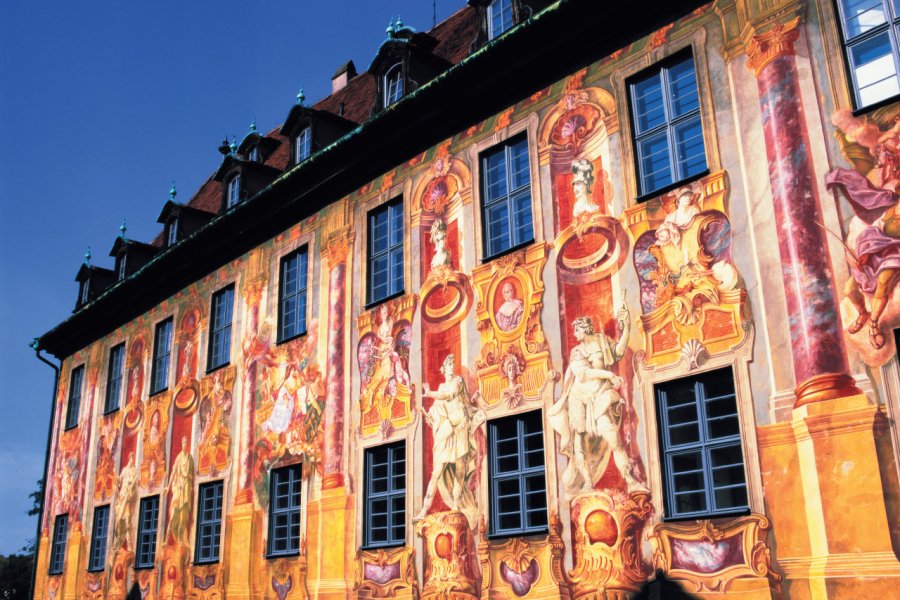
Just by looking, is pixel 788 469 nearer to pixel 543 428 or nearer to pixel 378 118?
pixel 543 428

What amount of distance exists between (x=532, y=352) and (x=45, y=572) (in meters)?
15.3

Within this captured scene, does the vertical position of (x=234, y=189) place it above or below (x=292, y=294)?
above

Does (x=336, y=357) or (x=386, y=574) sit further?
(x=336, y=357)

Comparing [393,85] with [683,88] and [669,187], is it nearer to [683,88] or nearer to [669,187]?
[683,88]

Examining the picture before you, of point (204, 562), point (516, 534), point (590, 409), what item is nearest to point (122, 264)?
point (204, 562)

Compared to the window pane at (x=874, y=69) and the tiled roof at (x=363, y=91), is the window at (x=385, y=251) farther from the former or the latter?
the window pane at (x=874, y=69)

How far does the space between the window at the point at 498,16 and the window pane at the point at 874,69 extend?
204 inches

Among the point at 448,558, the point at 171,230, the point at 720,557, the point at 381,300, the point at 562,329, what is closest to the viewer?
the point at 720,557

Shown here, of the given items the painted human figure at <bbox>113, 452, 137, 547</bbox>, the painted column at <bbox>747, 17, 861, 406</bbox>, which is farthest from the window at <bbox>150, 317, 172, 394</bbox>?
the painted column at <bbox>747, 17, 861, 406</bbox>

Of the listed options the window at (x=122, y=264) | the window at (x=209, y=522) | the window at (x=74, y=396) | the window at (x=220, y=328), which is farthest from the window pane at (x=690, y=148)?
the window at (x=74, y=396)

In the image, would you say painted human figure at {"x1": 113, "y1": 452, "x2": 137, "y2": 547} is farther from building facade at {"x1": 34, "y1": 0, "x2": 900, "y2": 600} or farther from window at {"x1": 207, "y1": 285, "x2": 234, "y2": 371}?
window at {"x1": 207, "y1": 285, "x2": 234, "y2": 371}

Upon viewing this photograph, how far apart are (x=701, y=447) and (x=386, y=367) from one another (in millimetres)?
5166

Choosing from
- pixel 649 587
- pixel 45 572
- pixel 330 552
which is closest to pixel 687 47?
pixel 649 587

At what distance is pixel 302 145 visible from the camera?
17141 millimetres
